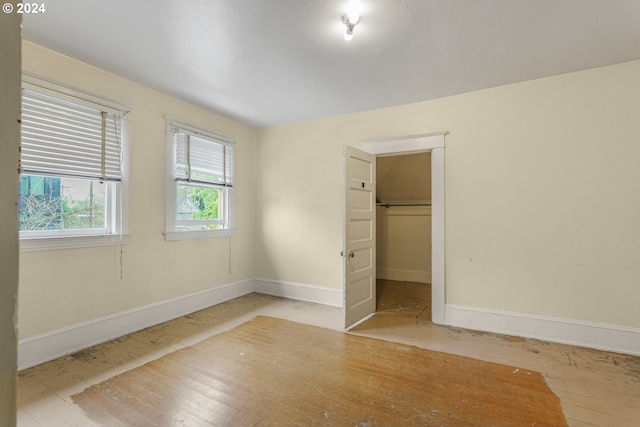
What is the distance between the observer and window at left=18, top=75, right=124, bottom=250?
2.49 meters

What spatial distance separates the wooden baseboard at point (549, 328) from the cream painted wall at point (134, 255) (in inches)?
122

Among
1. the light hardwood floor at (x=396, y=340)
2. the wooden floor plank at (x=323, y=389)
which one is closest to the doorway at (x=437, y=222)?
the light hardwood floor at (x=396, y=340)

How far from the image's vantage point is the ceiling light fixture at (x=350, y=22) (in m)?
2.06

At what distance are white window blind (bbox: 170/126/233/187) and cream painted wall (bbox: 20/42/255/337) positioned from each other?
15 cm

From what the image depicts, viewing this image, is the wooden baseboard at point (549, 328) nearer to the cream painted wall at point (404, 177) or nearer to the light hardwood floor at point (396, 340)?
the light hardwood floor at point (396, 340)

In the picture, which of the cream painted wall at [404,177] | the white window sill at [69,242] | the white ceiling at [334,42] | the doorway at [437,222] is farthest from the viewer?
the cream painted wall at [404,177]

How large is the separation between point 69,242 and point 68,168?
66 centimetres

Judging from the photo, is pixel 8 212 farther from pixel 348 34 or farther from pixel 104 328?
pixel 104 328

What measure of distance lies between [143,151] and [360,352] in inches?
120

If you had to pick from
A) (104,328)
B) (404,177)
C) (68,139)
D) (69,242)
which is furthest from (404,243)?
(68,139)

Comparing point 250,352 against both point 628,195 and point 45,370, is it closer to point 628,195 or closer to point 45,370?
point 45,370

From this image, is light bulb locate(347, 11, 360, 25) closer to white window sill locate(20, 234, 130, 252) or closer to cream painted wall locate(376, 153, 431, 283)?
white window sill locate(20, 234, 130, 252)

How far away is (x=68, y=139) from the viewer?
270 cm

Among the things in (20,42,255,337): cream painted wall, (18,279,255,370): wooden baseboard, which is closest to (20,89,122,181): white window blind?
(20,42,255,337): cream painted wall
